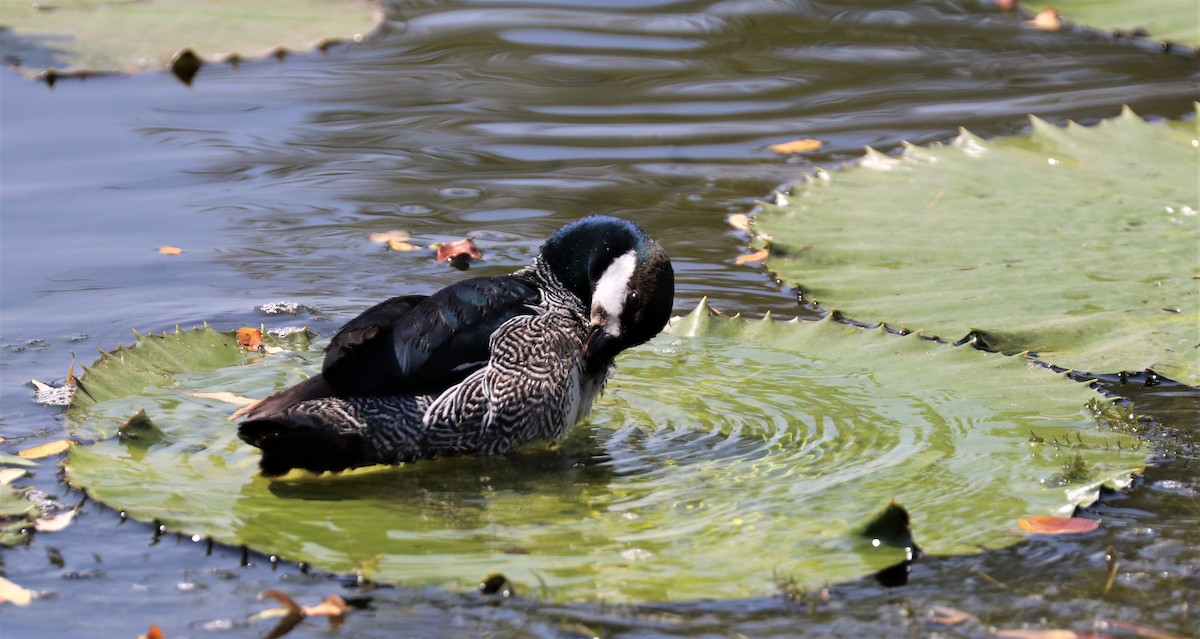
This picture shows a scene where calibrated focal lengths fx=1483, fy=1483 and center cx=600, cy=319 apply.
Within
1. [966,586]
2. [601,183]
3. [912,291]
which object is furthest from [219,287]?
[966,586]

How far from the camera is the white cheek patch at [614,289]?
458 centimetres

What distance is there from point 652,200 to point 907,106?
210 cm

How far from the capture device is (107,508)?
3912 millimetres

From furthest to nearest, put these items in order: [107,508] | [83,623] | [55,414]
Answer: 1. [55,414]
2. [107,508]
3. [83,623]

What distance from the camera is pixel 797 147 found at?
7691 mm

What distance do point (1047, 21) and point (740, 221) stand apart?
14.5ft

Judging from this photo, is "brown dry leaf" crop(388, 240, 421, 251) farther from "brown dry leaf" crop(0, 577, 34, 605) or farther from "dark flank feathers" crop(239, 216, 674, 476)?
"brown dry leaf" crop(0, 577, 34, 605)

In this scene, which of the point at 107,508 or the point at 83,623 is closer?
the point at 83,623

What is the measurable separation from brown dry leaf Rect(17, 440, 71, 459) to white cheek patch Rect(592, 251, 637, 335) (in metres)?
1.64

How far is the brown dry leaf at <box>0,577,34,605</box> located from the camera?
11.3ft

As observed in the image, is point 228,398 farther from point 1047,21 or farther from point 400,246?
point 1047,21

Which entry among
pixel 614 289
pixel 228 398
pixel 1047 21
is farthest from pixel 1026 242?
pixel 1047 21

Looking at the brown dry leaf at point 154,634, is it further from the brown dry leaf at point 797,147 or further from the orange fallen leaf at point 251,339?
the brown dry leaf at point 797,147

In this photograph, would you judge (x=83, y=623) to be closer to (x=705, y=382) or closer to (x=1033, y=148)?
(x=705, y=382)
